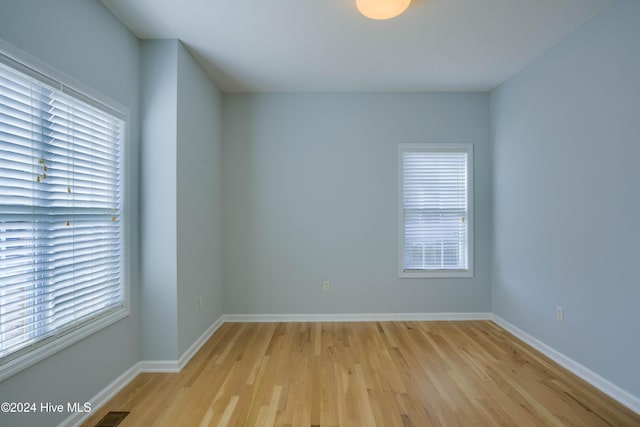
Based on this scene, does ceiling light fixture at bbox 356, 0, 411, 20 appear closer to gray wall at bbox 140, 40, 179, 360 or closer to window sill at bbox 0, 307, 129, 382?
gray wall at bbox 140, 40, 179, 360

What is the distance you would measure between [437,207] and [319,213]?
1487mm

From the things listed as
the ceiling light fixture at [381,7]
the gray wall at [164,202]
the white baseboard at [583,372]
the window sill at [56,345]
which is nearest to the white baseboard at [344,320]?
the white baseboard at [583,372]

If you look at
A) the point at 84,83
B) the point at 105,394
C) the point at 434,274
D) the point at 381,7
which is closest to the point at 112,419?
the point at 105,394

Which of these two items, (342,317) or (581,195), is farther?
(342,317)

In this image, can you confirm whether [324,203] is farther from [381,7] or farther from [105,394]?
[105,394]

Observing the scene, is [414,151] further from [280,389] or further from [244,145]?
[280,389]

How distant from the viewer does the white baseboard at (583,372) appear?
A: 2018 millimetres

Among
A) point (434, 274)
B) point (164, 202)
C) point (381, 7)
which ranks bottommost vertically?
point (434, 274)

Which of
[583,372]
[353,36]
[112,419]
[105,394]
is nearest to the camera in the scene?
[112,419]

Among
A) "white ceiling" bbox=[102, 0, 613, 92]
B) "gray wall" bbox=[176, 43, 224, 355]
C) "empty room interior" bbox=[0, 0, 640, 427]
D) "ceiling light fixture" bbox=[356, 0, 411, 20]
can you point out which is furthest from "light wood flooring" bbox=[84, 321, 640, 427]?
"white ceiling" bbox=[102, 0, 613, 92]

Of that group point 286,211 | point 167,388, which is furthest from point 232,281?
point 167,388

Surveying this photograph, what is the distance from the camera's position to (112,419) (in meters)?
1.91

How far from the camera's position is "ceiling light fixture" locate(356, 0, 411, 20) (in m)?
1.95

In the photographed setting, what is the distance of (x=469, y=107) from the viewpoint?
3729 millimetres
